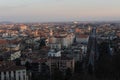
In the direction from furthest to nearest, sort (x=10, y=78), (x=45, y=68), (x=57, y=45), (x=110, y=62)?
(x=57, y=45), (x=45, y=68), (x=110, y=62), (x=10, y=78)

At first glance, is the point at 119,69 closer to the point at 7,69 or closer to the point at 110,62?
the point at 110,62

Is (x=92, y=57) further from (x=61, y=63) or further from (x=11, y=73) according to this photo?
(x=11, y=73)

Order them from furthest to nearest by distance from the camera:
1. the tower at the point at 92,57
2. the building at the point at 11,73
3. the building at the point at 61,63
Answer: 1. the building at the point at 61,63
2. the tower at the point at 92,57
3. the building at the point at 11,73

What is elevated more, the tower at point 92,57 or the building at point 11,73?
the building at point 11,73

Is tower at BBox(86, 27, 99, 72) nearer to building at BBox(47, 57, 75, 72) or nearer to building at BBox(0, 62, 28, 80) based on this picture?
building at BBox(47, 57, 75, 72)

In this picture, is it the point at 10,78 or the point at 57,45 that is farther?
the point at 57,45

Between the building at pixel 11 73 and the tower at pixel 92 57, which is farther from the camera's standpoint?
the tower at pixel 92 57

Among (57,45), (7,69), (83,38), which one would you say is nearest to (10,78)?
(7,69)

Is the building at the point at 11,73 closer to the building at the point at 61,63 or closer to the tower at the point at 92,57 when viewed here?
the tower at the point at 92,57

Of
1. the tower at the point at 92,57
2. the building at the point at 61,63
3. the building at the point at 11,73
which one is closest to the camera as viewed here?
the building at the point at 11,73

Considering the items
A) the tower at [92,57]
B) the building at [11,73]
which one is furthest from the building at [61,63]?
the building at [11,73]

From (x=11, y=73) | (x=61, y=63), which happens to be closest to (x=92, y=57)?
(x=61, y=63)
